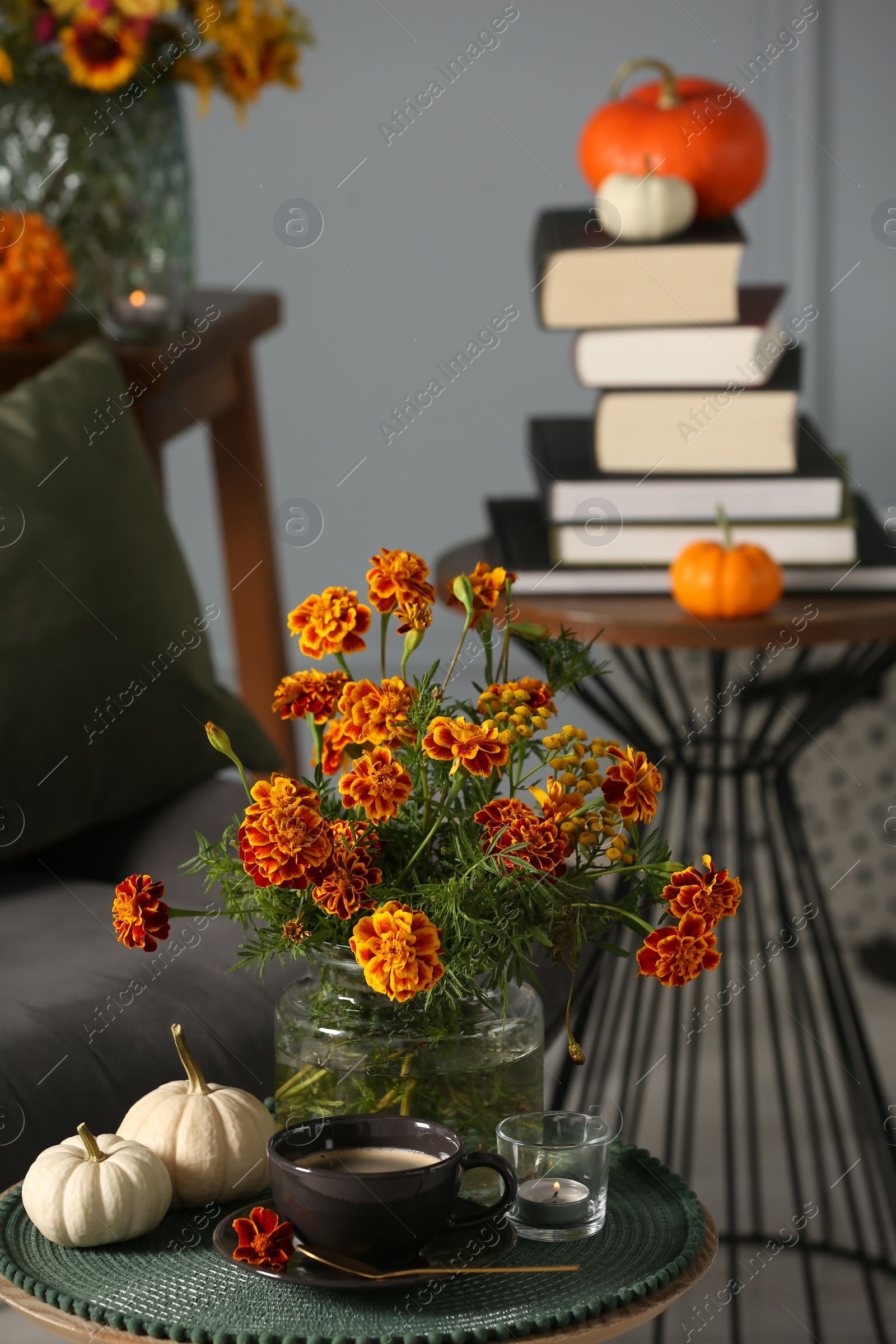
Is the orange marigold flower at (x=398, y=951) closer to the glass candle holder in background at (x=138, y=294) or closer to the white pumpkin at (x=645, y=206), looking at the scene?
the white pumpkin at (x=645, y=206)

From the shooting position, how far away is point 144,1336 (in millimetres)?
616

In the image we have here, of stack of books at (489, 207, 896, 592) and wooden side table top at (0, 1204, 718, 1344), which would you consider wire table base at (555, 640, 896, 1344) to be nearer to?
stack of books at (489, 207, 896, 592)

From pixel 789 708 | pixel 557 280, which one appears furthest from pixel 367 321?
pixel 557 280

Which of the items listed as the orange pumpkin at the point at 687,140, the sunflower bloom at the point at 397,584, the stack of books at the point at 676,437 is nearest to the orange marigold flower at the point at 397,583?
the sunflower bloom at the point at 397,584

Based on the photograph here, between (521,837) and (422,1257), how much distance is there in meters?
0.19

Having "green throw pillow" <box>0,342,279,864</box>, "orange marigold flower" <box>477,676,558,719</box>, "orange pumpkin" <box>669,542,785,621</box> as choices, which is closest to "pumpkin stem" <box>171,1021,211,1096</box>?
"orange marigold flower" <box>477,676,558,719</box>

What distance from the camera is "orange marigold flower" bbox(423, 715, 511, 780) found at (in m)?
0.65

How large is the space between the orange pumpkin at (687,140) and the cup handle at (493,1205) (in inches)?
41.4

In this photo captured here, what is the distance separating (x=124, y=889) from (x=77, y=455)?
2.48 ft

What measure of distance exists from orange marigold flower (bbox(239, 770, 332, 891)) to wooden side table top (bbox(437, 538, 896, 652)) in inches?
24.8

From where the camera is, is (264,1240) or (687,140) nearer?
(264,1240)

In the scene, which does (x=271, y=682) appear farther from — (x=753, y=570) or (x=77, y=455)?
(x=753, y=570)

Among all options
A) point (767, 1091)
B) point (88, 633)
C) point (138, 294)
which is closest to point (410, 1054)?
point (88, 633)

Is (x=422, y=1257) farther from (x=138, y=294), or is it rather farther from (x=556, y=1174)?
(x=138, y=294)
